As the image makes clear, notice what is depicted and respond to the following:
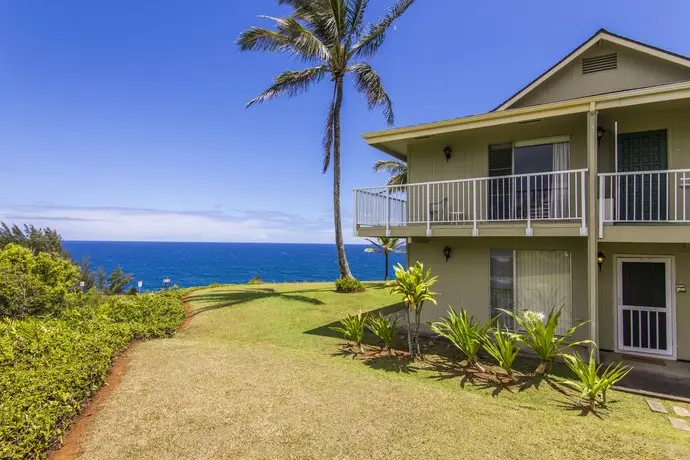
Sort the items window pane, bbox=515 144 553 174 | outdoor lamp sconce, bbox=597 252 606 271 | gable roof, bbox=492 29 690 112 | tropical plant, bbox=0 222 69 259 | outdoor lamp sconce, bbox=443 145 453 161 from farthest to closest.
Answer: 1. tropical plant, bbox=0 222 69 259
2. outdoor lamp sconce, bbox=443 145 453 161
3. window pane, bbox=515 144 553 174
4. gable roof, bbox=492 29 690 112
5. outdoor lamp sconce, bbox=597 252 606 271

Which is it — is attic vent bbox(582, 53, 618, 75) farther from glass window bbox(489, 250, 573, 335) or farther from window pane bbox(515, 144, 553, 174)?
glass window bbox(489, 250, 573, 335)

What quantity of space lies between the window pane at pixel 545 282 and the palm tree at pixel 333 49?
9.44 metres

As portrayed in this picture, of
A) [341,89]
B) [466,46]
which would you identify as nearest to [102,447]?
[341,89]

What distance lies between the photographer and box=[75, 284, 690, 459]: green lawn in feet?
14.8

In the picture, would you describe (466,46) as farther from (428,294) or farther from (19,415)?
(19,415)

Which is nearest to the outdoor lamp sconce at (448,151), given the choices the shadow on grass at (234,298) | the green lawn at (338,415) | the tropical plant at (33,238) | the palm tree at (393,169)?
the green lawn at (338,415)

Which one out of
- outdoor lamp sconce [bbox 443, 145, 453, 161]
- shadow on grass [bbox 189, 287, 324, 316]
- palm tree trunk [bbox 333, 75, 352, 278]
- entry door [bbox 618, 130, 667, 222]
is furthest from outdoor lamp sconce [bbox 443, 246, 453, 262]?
palm tree trunk [bbox 333, 75, 352, 278]

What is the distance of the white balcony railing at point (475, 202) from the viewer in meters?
9.02

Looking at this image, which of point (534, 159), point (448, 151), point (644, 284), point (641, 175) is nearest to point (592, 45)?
point (534, 159)

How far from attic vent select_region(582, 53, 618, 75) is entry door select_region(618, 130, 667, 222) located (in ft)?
9.69

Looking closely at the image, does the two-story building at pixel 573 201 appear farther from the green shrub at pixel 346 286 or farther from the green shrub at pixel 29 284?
the green shrub at pixel 29 284

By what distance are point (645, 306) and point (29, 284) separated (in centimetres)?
1569

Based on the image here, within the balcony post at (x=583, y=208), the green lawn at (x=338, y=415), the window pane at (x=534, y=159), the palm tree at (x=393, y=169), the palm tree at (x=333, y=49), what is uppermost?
the palm tree at (x=333, y=49)

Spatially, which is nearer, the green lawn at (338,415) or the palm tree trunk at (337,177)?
the green lawn at (338,415)
